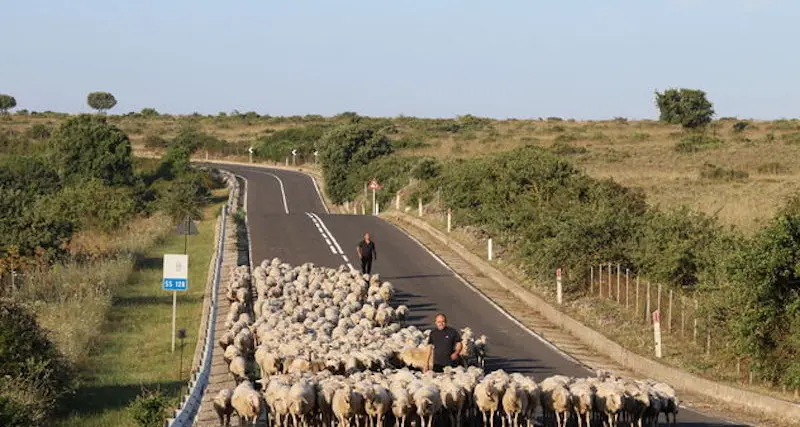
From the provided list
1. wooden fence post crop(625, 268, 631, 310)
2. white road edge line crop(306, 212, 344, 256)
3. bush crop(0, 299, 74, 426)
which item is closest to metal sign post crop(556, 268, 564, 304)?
wooden fence post crop(625, 268, 631, 310)

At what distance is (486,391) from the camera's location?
1730 cm

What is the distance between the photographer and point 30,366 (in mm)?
24062

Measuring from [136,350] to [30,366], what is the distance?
237 inches

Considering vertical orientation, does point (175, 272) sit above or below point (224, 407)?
above

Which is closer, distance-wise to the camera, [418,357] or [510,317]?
[418,357]

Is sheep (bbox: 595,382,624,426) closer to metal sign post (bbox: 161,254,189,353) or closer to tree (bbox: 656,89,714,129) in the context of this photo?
metal sign post (bbox: 161,254,189,353)

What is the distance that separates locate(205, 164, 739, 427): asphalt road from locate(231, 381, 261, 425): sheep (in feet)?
22.4

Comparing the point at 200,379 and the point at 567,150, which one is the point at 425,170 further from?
the point at 200,379

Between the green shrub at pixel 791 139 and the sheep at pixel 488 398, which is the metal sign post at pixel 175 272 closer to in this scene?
the sheep at pixel 488 398

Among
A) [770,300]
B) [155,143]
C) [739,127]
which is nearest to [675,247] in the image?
[770,300]

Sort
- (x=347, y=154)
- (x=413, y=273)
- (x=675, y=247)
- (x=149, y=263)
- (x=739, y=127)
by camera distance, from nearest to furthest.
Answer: (x=675, y=247) → (x=413, y=273) → (x=149, y=263) → (x=347, y=154) → (x=739, y=127)

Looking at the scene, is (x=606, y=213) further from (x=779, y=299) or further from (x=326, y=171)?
(x=326, y=171)

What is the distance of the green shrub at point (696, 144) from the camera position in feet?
283

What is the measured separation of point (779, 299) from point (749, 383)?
1.71 metres
